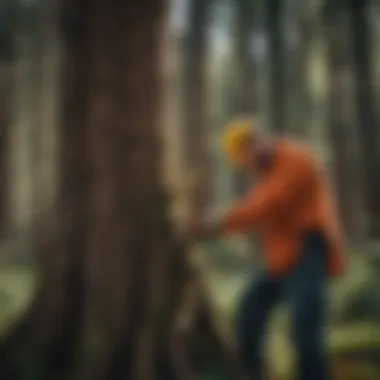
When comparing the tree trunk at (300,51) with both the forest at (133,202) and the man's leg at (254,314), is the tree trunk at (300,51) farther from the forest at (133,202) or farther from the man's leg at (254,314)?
the man's leg at (254,314)

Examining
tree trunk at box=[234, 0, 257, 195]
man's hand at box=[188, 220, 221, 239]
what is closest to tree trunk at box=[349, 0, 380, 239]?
tree trunk at box=[234, 0, 257, 195]

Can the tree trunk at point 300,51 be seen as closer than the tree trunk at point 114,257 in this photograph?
No

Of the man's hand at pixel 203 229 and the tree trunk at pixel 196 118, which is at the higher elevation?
the tree trunk at pixel 196 118

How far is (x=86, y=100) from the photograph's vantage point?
6.81ft

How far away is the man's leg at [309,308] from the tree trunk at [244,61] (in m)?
0.31

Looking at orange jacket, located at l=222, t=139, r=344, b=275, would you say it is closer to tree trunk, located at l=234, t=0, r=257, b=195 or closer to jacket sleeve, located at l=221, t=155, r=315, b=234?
jacket sleeve, located at l=221, t=155, r=315, b=234

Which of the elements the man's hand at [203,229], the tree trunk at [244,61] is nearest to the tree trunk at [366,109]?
the tree trunk at [244,61]

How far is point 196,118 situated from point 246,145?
0.12 m

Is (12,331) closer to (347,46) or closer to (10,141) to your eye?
(10,141)

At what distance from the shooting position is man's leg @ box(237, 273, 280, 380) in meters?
2.07

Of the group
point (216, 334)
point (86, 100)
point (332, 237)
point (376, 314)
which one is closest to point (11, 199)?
point (86, 100)

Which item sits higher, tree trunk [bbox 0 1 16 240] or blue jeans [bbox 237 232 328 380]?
tree trunk [bbox 0 1 16 240]

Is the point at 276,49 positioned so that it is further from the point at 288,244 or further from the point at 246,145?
the point at 288,244

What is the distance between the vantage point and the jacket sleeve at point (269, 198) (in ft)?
6.72
